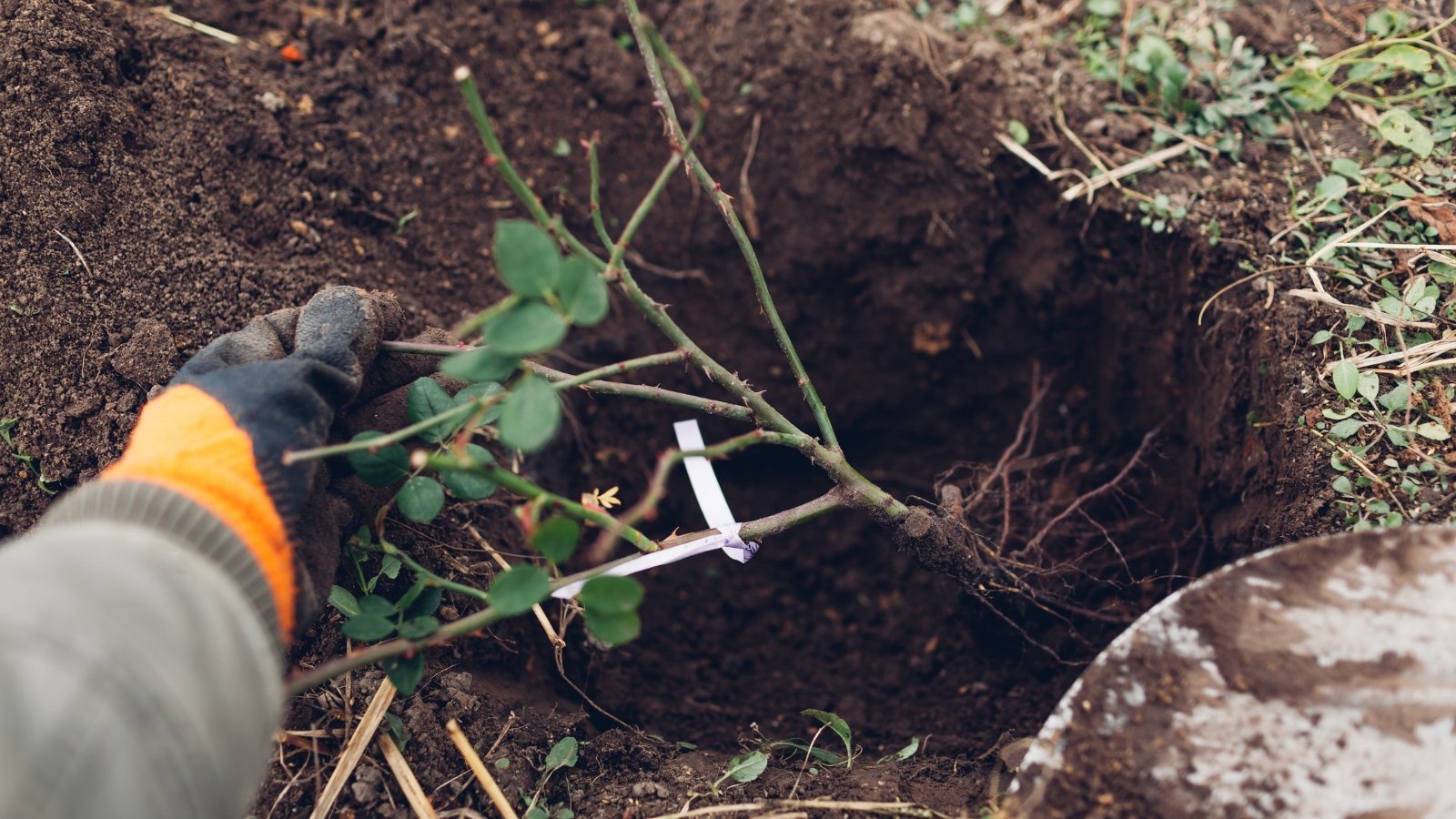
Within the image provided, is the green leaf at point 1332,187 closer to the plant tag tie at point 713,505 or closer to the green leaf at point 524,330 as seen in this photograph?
the plant tag tie at point 713,505

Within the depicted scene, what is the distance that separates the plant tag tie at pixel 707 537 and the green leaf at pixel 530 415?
Result: 12.5 inches

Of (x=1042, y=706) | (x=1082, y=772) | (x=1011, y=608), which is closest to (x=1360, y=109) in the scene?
(x=1011, y=608)

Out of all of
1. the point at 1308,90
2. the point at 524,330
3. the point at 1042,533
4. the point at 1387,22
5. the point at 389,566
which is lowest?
the point at 1042,533

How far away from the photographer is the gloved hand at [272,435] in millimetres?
926

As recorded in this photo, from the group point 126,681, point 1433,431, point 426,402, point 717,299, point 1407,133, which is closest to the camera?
point 126,681

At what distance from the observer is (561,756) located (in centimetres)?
128

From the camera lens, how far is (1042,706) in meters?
1.56

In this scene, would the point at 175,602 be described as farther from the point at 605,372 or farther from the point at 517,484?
the point at 605,372

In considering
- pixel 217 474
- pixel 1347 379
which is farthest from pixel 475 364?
pixel 1347 379

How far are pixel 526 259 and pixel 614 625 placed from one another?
443 mm

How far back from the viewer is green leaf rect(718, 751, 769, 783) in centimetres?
126

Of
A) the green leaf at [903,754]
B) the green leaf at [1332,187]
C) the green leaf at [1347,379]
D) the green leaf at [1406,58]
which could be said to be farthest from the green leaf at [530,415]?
the green leaf at [1406,58]

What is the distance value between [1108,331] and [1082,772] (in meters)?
1.14

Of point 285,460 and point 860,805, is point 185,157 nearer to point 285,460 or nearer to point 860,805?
point 285,460
